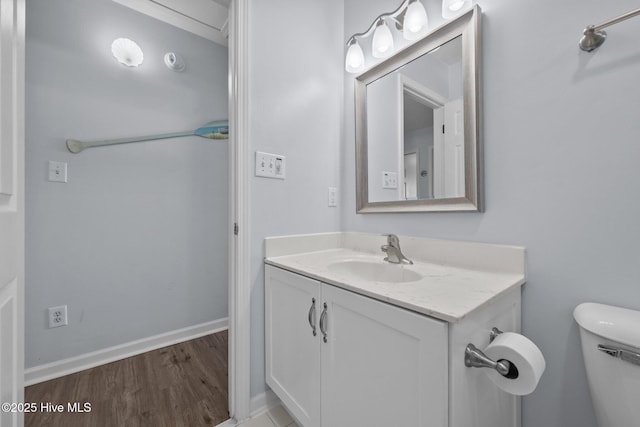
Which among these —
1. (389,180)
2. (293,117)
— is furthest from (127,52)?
(389,180)

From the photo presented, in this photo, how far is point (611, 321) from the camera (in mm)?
598

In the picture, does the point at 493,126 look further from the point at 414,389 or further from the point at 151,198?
the point at 151,198

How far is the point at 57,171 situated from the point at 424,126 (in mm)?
2094

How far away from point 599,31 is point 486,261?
75cm

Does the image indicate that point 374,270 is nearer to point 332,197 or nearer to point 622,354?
point 332,197

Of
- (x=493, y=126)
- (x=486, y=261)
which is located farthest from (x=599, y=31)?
(x=486, y=261)

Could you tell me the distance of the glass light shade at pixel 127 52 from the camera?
5.29 feet

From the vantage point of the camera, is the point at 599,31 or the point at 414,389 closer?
the point at 414,389

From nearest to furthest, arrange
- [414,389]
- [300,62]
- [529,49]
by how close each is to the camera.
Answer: [414,389] < [529,49] < [300,62]

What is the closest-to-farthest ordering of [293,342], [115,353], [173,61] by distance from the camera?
[293,342], [115,353], [173,61]

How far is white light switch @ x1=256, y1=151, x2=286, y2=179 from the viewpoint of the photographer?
1.16 m

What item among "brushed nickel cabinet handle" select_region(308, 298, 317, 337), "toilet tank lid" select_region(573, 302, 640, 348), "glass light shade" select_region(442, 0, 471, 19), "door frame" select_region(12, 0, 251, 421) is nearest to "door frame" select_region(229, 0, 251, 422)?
"door frame" select_region(12, 0, 251, 421)

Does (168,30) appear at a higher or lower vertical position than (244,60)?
higher

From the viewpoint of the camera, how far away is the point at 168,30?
1.81 meters
